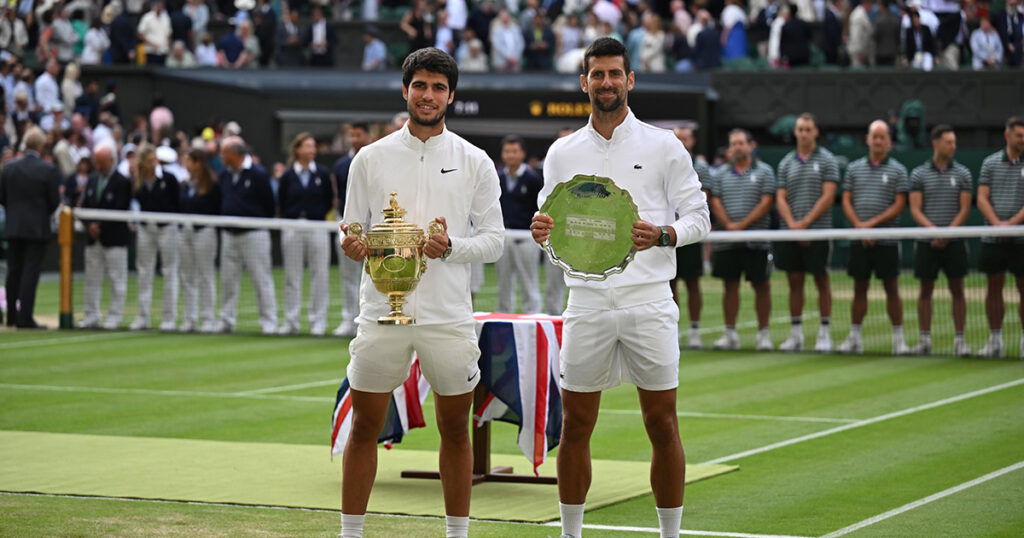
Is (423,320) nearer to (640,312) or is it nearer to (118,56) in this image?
(640,312)

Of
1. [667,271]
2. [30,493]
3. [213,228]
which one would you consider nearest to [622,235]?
[667,271]

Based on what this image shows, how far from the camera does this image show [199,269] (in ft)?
63.9

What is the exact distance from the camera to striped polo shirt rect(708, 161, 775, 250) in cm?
1775

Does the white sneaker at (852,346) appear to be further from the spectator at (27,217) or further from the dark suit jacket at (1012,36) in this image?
the dark suit jacket at (1012,36)

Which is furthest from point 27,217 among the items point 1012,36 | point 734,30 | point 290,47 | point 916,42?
point 1012,36

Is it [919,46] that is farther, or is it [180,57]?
[180,57]

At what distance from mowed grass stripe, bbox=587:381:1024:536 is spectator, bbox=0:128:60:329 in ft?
37.7

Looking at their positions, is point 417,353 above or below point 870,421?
above

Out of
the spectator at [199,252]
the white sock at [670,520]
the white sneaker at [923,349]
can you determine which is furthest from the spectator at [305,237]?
the white sock at [670,520]

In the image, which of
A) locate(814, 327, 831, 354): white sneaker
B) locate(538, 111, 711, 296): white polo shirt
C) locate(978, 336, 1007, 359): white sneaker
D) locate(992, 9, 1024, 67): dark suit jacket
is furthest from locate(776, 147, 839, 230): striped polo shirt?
locate(992, 9, 1024, 67): dark suit jacket

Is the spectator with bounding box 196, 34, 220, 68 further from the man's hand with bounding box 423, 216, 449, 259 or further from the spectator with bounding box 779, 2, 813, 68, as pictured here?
the man's hand with bounding box 423, 216, 449, 259

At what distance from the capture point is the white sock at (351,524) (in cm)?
712

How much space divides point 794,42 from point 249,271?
1548 centimetres

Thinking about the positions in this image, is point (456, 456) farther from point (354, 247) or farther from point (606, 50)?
point (606, 50)
